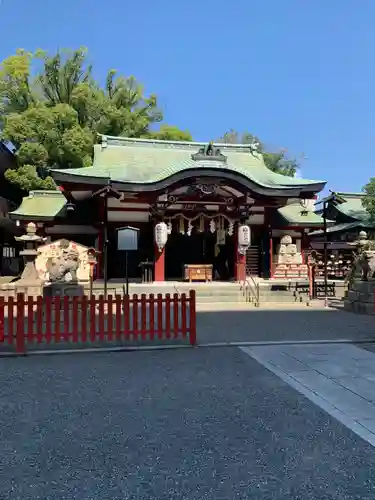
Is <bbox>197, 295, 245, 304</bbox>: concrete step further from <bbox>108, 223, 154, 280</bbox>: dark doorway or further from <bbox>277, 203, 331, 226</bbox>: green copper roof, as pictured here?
<bbox>277, 203, 331, 226</bbox>: green copper roof

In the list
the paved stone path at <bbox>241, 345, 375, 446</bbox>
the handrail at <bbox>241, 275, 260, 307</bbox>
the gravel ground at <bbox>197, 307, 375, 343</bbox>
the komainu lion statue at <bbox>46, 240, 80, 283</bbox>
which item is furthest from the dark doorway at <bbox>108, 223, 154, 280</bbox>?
the paved stone path at <bbox>241, 345, 375, 446</bbox>

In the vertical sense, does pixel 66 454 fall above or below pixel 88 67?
below

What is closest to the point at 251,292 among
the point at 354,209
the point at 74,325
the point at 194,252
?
the point at 194,252

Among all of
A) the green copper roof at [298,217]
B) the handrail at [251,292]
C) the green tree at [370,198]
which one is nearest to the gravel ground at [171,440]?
the handrail at [251,292]

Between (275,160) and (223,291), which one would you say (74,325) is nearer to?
(223,291)

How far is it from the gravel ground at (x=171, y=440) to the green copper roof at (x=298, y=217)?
15964mm

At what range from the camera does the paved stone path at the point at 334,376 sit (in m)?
4.31

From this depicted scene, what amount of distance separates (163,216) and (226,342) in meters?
10.4

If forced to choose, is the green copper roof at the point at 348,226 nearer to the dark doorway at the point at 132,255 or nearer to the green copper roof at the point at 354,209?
the green copper roof at the point at 354,209

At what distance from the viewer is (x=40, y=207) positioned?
20.8 metres

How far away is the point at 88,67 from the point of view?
3206 centimetres

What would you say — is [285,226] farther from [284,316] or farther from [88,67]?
[88,67]

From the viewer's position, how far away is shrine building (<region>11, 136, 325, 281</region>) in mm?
17500

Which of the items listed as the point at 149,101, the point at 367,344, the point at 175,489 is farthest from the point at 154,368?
the point at 149,101
